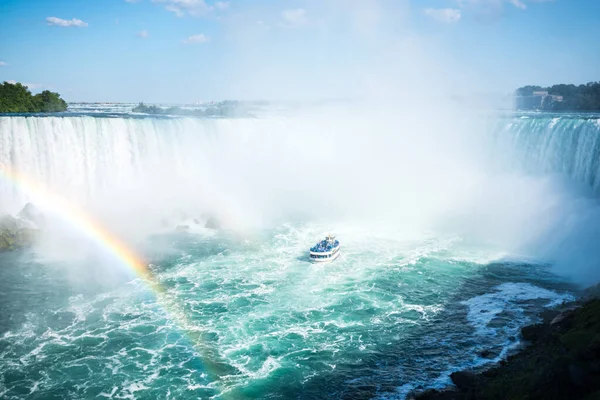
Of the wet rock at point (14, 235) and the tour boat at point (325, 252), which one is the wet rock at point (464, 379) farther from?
the wet rock at point (14, 235)

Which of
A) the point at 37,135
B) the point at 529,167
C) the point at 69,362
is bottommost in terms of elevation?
the point at 69,362

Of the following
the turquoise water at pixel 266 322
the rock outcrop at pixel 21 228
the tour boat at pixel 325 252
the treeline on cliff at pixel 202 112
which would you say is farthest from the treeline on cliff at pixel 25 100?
the tour boat at pixel 325 252

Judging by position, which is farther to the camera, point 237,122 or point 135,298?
point 237,122

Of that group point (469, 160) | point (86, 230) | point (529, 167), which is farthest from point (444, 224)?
point (86, 230)

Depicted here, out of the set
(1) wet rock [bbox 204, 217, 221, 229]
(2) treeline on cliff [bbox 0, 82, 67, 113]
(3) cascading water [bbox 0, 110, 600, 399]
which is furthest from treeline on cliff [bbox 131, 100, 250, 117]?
(1) wet rock [bbox 204, 217, 221, 229]

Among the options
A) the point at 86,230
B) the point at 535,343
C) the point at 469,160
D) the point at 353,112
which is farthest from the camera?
the point at 353,112

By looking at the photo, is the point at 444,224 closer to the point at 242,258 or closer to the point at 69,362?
the point at 242,258

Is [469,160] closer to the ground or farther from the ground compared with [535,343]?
farther from the ground

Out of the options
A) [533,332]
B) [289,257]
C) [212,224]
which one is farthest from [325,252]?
[212,224]
